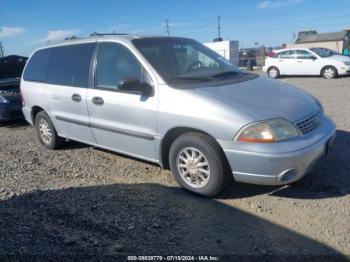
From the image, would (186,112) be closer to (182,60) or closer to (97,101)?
(182,60)

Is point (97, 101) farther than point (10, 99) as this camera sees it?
No

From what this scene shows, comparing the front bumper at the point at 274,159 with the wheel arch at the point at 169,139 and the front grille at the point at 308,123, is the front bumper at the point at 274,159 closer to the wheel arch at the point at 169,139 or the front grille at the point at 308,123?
the front grille at the point at 308,123

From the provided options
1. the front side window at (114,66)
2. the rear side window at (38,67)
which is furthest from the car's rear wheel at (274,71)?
the front side window at (114,66)

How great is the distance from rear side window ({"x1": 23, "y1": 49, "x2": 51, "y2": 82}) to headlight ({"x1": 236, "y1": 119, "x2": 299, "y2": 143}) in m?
3.82

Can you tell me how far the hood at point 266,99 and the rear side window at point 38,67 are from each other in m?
3.24

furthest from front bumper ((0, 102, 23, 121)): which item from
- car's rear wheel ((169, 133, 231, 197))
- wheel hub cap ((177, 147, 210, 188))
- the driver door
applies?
wheel hub cap ((177, 147, 210, 188))

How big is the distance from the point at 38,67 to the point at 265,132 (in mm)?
4340

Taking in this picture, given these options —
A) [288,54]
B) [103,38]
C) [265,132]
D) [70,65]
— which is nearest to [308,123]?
[265,132]

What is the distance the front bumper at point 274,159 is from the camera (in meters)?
3.60

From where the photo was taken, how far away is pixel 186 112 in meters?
3.99

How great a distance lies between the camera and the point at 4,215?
3.96 m

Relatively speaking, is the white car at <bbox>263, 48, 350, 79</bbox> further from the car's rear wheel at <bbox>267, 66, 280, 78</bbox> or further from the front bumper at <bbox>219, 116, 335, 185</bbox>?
the front bumper at <bbox>219, 116, 335, 185</bbox>

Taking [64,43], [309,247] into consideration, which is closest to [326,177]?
[309,247]

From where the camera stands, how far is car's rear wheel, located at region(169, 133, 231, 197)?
3887mm
